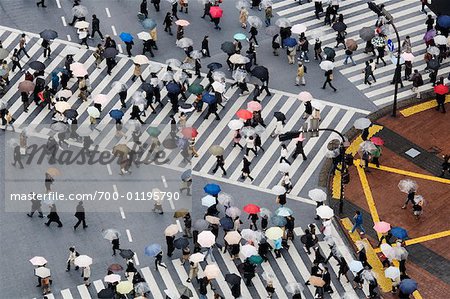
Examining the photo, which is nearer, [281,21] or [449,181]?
[449,181]

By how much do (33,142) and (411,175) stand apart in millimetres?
23179

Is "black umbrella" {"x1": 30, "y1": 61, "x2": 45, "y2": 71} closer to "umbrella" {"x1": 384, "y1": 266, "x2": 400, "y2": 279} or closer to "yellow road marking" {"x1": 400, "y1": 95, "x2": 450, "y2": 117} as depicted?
"yellow road marking" {"x1": 400, "y1": 95, "x2": 450, "y2": 117}

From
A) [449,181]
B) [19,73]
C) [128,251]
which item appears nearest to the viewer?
[128,251]

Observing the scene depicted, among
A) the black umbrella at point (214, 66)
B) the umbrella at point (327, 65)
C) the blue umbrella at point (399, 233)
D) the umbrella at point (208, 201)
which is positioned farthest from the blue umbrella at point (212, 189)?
the umbrella at point (327, 65)

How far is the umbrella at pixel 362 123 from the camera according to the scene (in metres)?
83.9

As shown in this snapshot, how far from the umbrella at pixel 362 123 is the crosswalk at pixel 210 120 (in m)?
2.05

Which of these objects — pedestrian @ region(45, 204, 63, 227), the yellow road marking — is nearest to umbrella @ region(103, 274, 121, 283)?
pedestrian @ region(45, 204, 63, 227)

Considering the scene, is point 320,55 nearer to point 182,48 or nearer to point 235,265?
point 182,48

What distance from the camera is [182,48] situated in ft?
301

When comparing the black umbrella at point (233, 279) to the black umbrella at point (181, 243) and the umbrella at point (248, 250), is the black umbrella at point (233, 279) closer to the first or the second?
the umbrella at point (248, 250)

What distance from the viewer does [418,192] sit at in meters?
81.9

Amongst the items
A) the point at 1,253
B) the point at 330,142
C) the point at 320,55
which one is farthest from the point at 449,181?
the point at 1,253

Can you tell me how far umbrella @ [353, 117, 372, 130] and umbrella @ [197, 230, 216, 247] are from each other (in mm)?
13543

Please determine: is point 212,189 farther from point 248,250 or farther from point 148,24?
point 148,24
